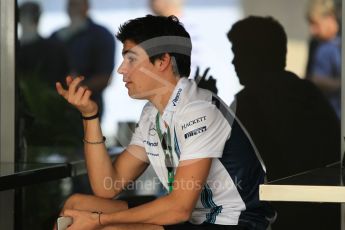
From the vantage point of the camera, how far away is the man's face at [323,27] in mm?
3627

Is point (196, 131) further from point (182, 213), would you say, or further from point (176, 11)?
point (176, 11)

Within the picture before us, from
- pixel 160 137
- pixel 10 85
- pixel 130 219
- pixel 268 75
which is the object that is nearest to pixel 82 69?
pixel 10 85

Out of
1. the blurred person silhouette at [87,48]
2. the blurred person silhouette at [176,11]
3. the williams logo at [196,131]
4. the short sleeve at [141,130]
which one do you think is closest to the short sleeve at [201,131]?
the williams logo at [196,131]

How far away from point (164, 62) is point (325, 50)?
3.03 ft

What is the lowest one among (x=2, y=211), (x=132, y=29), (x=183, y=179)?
(x=2, y=211)

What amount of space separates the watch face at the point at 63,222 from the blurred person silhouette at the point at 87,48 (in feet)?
4.31

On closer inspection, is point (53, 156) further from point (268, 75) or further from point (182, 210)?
point (182, 210)

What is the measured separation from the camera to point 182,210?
2.78m

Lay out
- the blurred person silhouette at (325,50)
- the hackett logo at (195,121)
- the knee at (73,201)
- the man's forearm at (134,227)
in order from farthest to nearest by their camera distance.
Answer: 1. the blurred person silhouette at (325,50)
2. the knee at (73,201)
3. the hackett logo at (195,121)
4. the man's forearm at (134,227)

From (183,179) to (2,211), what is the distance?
4.29ft

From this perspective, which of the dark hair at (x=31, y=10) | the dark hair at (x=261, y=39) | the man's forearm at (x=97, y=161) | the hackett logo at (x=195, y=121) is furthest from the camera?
the dark hair at (x=31, y=10)

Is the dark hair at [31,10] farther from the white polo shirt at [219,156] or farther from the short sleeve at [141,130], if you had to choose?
the white polo shirt at [219,156]

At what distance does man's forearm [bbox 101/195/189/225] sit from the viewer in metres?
2.78

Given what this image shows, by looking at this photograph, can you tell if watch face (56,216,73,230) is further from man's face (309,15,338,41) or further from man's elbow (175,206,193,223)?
man's face (309,15,338,41)
